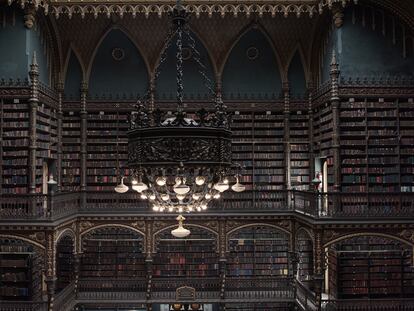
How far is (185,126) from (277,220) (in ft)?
21.9

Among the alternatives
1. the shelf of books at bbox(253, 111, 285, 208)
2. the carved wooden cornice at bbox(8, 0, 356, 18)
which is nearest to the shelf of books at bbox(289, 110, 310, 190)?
the shelf of books at bbox(253, 111, 285, 208)

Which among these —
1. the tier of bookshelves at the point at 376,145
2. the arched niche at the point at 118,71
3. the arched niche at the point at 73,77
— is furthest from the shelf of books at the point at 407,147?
the arched niche at the point at 73,77

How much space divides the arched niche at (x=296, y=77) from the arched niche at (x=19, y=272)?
7509 mm

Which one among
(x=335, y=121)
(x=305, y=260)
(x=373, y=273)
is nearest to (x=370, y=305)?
(x=373, y=273)

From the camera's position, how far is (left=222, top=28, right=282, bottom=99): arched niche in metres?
13.4

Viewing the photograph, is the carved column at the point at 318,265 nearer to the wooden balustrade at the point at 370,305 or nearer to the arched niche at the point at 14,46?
the wooden balustrade at the point at 370,305

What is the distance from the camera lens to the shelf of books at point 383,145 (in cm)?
1126

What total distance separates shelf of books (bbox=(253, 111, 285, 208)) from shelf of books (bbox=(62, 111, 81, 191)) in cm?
455

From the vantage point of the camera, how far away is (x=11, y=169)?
11.2 meters

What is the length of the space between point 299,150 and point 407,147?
2807mm

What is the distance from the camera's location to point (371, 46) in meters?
11.3

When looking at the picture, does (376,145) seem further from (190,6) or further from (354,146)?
(190,6)

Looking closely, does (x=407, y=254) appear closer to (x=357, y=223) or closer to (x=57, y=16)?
(x=357, y=223)

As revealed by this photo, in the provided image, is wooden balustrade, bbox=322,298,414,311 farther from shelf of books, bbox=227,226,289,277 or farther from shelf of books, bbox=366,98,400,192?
shelf of books, bbox=227,226,289,277
